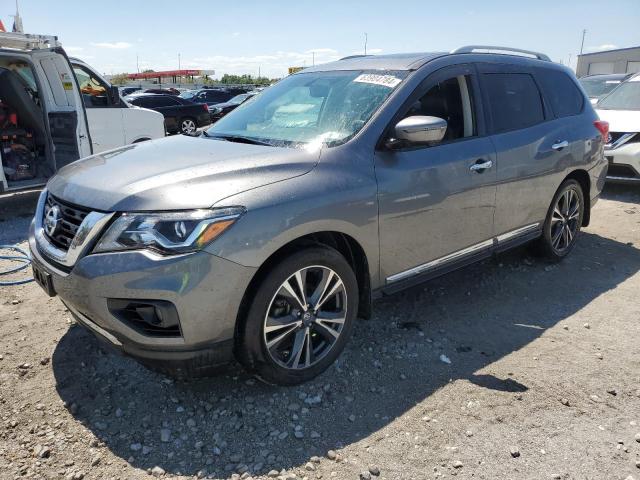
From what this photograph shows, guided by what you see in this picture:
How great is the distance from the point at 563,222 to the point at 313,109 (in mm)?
2850

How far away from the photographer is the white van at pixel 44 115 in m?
6.84

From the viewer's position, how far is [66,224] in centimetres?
281

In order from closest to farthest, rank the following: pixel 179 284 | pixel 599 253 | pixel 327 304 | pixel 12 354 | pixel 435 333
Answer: pixel 179 284 → pixel 327 304 → pixel 12 354 → pixel 435 333 → pixel 599 253

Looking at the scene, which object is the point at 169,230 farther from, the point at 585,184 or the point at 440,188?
the point at 585,184

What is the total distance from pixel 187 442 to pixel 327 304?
3.49 feet

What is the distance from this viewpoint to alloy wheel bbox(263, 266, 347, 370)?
9.28ft

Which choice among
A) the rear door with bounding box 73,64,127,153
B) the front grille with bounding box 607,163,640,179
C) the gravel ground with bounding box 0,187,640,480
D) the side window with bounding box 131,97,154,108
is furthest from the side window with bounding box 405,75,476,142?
the side window with bounding box 131,97,154,108

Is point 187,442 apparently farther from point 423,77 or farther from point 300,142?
point 423,77

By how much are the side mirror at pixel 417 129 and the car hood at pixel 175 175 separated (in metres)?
0.54

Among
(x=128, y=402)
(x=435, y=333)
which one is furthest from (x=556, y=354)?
(x=128, y=402)

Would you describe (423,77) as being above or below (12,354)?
above

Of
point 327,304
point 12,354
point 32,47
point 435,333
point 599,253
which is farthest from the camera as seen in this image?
point 32,47

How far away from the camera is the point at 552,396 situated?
3002 millimetres

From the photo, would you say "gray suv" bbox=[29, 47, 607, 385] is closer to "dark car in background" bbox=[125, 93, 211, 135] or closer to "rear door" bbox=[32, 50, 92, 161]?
"rear door" bbox=[32, 50, 92, 161]
